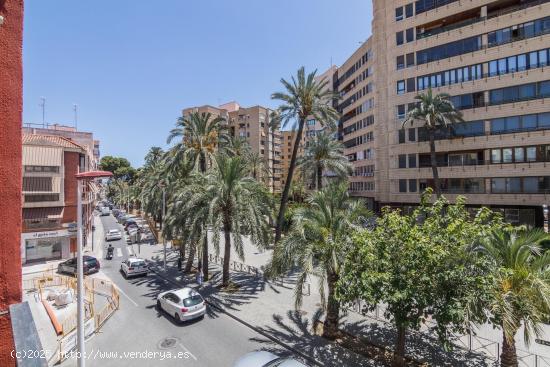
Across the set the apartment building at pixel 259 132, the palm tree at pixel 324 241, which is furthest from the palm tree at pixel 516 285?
the apartment building at pixel 259 132

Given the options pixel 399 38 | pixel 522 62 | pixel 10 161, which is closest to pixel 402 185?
pixel 522 62

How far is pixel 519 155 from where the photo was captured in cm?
3581

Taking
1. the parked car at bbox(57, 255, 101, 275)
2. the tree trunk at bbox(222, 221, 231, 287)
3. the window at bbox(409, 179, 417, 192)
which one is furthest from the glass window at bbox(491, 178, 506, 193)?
the parked car at bbox(57, 255, 101, 275)

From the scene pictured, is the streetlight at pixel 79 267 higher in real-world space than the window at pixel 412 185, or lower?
lower

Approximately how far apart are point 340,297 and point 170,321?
10.5 m

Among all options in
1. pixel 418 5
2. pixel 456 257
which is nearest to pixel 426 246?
pixel 456 257

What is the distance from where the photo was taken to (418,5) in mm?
42906

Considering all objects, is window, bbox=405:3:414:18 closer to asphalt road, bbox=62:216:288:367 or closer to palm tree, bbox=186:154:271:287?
palm tree, bbox=186:154:271:287

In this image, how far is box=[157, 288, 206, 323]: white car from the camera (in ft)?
54.0

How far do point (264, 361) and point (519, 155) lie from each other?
3907 cm

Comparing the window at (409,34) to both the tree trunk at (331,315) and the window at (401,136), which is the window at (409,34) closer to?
the window at (401,136)

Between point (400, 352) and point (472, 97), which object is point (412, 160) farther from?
point (400, 352)

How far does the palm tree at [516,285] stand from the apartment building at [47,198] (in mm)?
33601

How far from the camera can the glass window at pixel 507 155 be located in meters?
36.5
